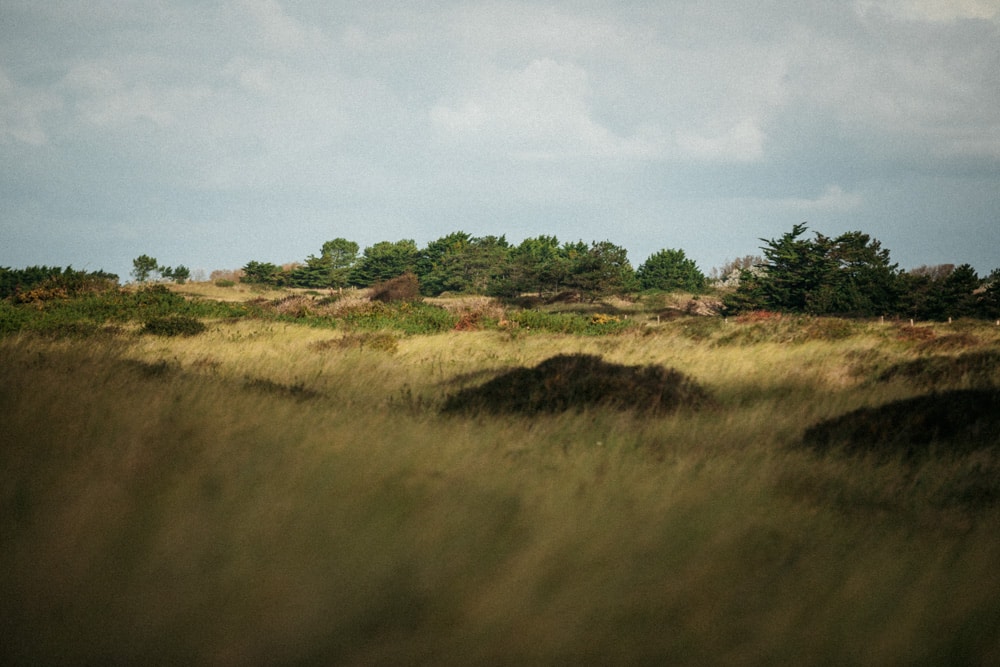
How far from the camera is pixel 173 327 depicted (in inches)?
741

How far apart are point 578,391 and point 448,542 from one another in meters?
5.60

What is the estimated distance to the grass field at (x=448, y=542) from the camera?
2.67 meters

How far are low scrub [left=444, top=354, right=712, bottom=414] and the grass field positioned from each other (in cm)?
190

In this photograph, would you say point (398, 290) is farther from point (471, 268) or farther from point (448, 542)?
point (448, 542)

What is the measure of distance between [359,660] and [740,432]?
567cm

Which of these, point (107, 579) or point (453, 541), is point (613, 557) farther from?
point (107, 579)

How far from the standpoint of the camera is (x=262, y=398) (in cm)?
642

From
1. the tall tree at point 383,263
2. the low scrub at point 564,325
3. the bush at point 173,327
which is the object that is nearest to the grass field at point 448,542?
the bush at point 173,327

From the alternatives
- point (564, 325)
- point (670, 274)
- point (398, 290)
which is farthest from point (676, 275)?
point (564, 325)

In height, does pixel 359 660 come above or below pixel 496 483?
below

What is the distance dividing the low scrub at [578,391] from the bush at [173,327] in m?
12.6

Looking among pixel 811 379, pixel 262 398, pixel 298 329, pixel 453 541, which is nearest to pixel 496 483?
pixel 453 541

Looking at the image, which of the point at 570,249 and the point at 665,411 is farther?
the point at 570,249

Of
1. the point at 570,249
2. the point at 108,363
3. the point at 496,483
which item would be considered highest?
the point at 570,249
